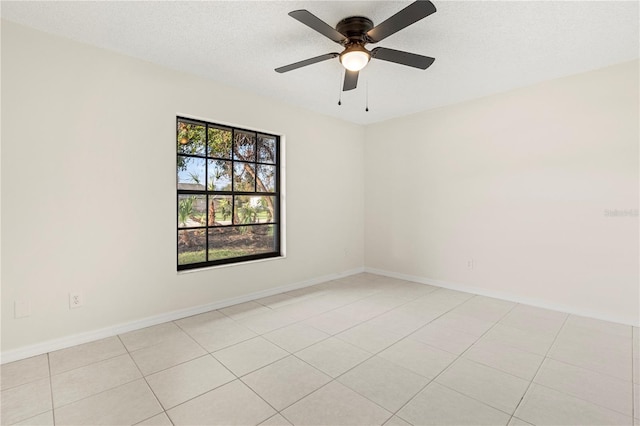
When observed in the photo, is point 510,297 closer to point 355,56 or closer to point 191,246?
point 355,56

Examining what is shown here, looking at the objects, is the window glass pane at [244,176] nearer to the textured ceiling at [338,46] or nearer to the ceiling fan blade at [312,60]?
the textured ceiling at [338,46]

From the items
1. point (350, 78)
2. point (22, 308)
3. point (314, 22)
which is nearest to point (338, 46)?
point (350, 78)

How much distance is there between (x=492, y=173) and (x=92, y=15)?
169 inches

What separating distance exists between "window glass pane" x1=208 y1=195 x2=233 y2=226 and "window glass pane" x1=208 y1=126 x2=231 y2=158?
504 millimetres

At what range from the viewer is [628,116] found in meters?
3.03

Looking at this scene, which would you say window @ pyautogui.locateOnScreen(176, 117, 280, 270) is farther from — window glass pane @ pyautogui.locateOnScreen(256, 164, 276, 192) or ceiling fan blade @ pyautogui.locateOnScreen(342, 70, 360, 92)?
ceiling fan blade @ pyautogui.locateOnScreen(342, 70, 360, 92)

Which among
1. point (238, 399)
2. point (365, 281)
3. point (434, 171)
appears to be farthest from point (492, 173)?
point (238, 399)

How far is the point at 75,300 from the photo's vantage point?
260cm

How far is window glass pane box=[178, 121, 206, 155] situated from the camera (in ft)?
11.0

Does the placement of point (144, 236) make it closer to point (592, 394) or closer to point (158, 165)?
point (158, 165)

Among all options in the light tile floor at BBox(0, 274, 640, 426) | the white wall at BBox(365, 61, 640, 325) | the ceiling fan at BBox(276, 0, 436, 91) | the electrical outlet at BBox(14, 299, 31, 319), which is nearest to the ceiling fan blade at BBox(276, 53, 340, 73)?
the ceiling fan at BBox(276, 0, 436, 91)

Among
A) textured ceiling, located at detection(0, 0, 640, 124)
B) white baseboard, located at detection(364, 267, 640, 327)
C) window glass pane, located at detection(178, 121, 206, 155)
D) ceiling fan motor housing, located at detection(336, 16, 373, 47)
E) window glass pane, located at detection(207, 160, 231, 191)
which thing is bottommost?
white baseboard, located at detection(364, 267, 640, 327)

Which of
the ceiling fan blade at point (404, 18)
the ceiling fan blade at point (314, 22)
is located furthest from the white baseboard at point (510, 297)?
the ceiling fan blade at point (314, 22)

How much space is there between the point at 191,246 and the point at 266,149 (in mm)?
1580
